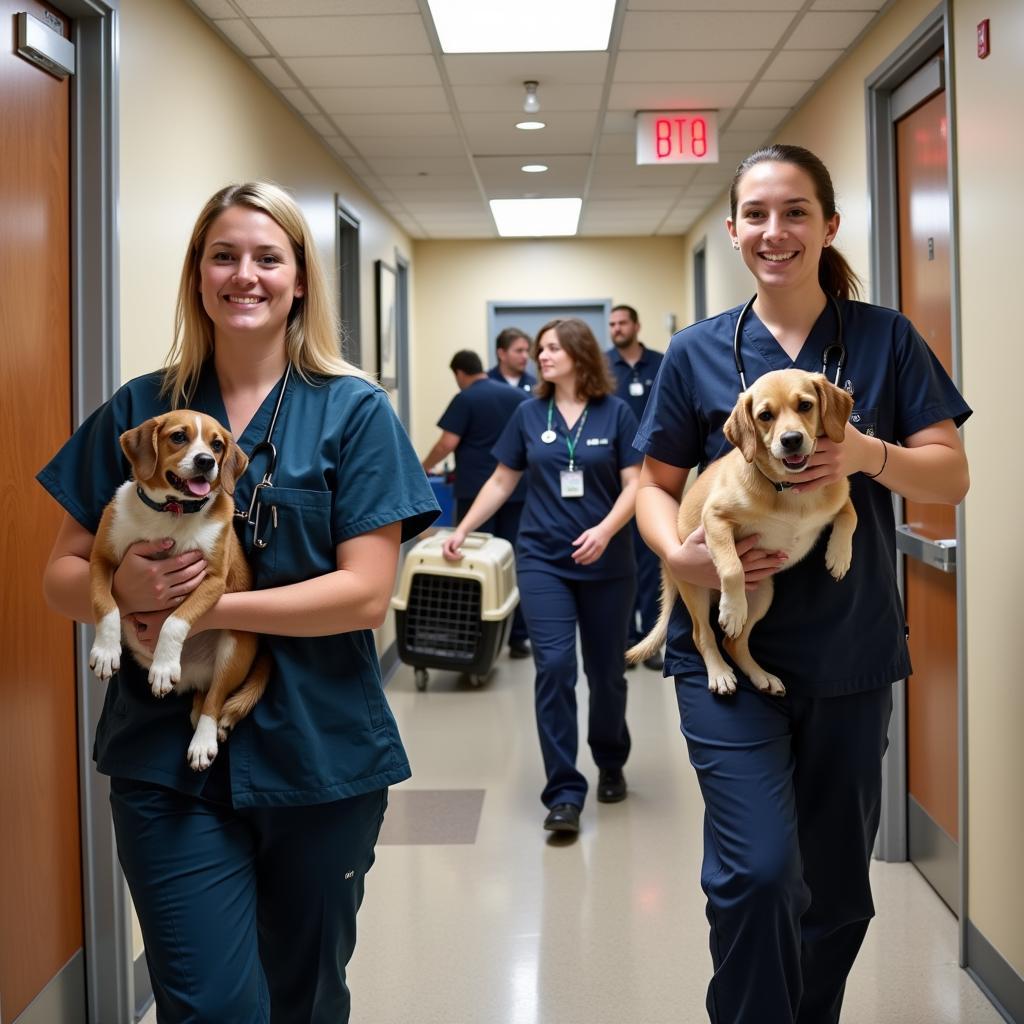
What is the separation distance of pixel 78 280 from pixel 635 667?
4.09 m

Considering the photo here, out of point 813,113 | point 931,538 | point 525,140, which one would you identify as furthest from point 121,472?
point 525,140

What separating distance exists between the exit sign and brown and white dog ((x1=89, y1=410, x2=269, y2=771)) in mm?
4030

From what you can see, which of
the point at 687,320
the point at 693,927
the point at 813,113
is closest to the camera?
the point at 693,927

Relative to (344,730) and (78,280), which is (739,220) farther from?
(78,280)

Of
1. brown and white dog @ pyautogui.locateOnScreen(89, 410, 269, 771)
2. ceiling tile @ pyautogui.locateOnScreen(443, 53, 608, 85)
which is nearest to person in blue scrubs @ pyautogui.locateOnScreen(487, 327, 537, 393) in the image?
ceiling tile @ pyautogui.locateOnScreen(443, 53, 608, 85)

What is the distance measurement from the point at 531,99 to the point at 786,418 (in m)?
3.47

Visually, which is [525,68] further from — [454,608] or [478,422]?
[454,608]

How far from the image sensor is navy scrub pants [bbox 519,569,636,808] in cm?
362

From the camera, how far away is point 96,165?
8.19ft

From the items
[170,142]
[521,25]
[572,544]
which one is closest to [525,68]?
[521,25]

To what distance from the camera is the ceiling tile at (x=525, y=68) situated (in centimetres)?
430

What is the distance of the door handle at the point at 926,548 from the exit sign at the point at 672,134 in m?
2.42

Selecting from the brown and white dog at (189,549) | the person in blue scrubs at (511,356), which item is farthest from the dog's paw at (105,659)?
the person in blue scrubs at (511,356)

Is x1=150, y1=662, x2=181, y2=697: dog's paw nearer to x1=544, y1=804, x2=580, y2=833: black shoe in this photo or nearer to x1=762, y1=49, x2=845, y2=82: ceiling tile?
x1=544, y1=804, x2=580, y2=833: black shoe
